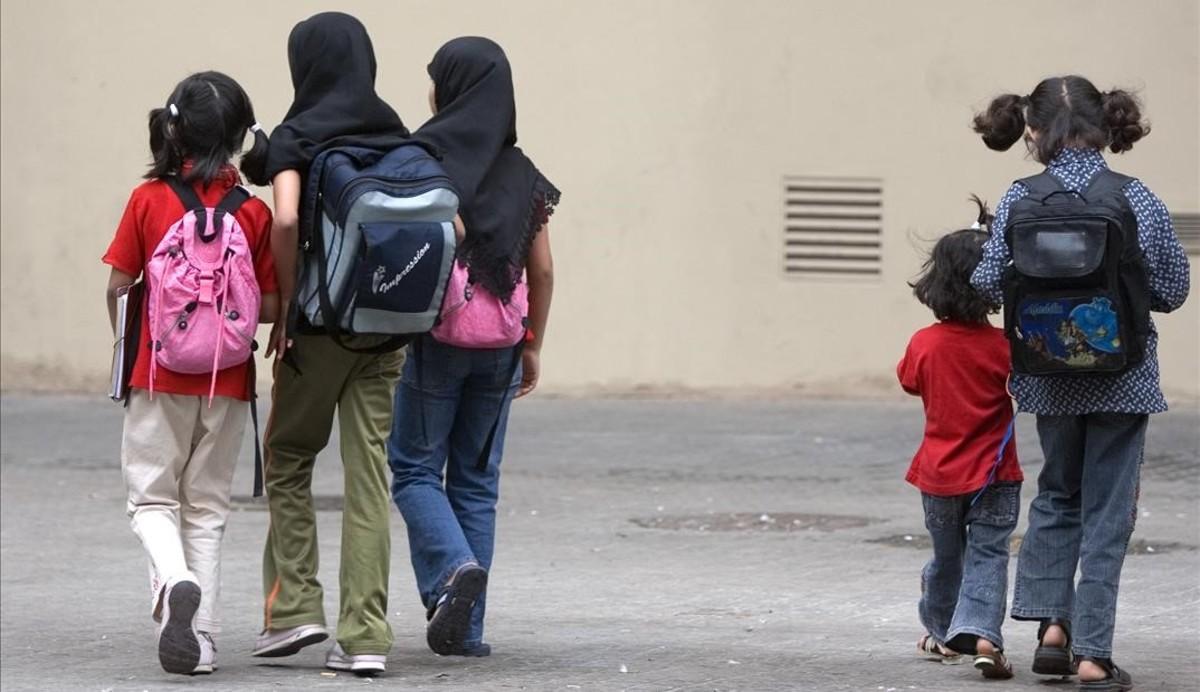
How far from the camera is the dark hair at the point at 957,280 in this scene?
6.48 metres

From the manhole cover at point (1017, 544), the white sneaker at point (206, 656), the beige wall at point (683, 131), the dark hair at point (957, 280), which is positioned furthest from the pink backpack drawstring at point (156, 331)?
the beige wall at point (683, 131)

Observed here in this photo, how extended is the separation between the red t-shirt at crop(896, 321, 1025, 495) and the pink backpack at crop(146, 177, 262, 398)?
201 centimetres

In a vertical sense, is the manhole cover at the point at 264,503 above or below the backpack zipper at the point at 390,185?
A: below

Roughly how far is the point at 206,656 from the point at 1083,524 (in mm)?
2514

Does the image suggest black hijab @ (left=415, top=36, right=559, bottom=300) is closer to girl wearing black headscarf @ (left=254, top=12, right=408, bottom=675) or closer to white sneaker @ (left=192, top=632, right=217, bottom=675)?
girl wearing black headscarf @ (left=254, top=12, right=408, bottom=675)

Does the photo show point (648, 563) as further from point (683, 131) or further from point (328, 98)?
point (683, 131)

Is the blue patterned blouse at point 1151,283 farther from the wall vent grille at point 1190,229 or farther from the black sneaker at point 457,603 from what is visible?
the wall vent grille at point 1190,229

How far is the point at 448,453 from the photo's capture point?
6.86m

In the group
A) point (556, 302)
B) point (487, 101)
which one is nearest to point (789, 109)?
point (556, 302)

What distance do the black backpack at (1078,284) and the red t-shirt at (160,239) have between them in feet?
6.91

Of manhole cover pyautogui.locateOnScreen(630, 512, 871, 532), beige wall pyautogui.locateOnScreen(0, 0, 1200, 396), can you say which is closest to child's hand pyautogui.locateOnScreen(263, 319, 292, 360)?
manhole cover pyautogui.locateOnScreen(630, 512, 871, 532)

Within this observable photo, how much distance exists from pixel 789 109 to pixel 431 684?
9404 mm

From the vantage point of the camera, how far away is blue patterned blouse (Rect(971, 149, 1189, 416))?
600cm

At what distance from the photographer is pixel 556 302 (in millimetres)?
15477
